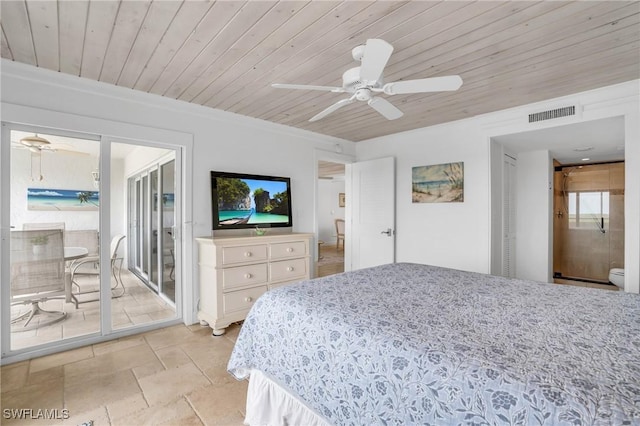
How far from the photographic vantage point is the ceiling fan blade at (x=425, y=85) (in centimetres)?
183

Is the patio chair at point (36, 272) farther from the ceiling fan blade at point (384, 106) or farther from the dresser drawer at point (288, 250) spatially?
the ceiling fan blade at point (384, 106)

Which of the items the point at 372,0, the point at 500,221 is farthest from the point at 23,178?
the point at 500,221

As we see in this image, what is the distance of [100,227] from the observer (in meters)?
2.85

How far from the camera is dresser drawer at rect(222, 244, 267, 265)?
3.01 m

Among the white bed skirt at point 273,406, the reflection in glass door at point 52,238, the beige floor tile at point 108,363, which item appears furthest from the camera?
the reflection in glass door at point 52,238

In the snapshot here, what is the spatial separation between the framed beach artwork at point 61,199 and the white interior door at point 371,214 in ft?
10.7

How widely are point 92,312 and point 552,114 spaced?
481 centimetres

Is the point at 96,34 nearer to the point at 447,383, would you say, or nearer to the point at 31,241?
the point at 31,241

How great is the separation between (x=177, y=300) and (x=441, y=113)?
11.7 feet

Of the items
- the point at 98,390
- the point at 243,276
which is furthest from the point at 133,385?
the point at 243,276

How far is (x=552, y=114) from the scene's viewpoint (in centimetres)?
304

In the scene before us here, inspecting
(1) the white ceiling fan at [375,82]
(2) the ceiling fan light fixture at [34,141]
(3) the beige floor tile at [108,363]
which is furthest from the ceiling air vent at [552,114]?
(2) the ceiling fan light fixture at [34,141]

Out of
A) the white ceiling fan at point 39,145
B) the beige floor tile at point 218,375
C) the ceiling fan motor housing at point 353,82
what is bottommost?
the beige floor tile at point 218,375

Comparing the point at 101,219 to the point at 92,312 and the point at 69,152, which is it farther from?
the point at 92,312
